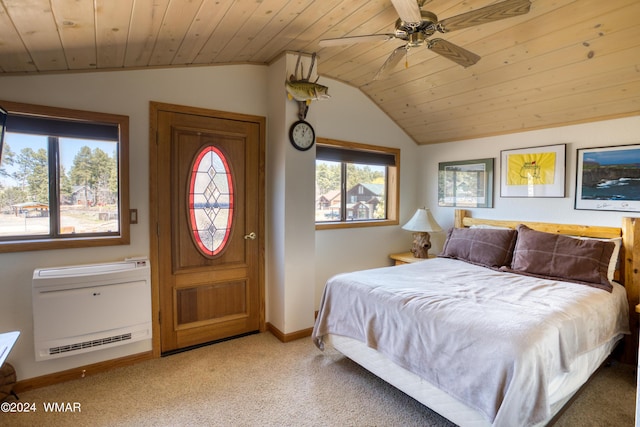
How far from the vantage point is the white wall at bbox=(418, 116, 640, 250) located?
3002 mm

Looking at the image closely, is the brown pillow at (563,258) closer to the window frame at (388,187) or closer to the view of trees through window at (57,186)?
the window frame at (388,187)

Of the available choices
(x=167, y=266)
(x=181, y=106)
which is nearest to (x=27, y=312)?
(x=167, y=266)

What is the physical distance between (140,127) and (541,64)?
3.30 meters

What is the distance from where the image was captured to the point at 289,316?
3227mm

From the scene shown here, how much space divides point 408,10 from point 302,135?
5.34ft

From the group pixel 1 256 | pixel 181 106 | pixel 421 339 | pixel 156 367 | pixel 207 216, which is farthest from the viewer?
pixel 207 216

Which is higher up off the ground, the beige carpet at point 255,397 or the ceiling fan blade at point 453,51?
the ceiling fan blade at point 453,51

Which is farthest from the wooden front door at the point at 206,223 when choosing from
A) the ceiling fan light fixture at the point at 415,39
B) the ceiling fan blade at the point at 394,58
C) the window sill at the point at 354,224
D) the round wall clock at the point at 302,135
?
the ceiling fan light fixture at the point at 415,39

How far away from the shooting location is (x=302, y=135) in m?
3.19

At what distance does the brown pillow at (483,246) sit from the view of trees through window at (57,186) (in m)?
3.23

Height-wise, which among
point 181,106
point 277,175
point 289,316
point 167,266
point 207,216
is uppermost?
point 181,106

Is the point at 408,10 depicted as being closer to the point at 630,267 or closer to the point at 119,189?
the point at 119,189

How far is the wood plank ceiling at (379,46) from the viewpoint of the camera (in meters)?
1.87

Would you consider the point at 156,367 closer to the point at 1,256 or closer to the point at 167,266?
the point at 167,266
